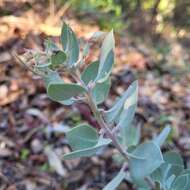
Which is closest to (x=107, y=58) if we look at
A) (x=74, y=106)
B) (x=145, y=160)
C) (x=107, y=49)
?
(x=107, y=49)

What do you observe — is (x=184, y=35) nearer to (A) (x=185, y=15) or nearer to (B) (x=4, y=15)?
(A) (x=185, y=15)

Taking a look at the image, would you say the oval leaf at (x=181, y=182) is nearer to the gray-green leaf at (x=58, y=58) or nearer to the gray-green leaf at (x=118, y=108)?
the gray-green leaf at (x=118, y=108)

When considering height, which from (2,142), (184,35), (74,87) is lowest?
(184,35)

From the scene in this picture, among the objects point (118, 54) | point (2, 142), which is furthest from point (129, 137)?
point (118, 54)

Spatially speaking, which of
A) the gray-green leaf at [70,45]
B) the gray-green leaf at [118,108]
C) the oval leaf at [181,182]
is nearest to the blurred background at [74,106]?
the oval leaf at [181,182]

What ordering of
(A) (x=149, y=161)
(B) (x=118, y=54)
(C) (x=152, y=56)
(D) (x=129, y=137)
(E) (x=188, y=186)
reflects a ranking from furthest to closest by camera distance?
(C) (x=152, y=56) → (B) (x=118, y=54) → (D) (x=129, y=137) → (E) (x=188, y=186) → (A) (x=149, y=161)

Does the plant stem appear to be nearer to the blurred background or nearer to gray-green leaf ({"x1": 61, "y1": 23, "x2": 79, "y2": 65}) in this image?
gray-green leaf ({"x1": 61, "y1": 23, "x2": 79, "y2": 65})

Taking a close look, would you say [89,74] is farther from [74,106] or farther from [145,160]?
[74,106]
